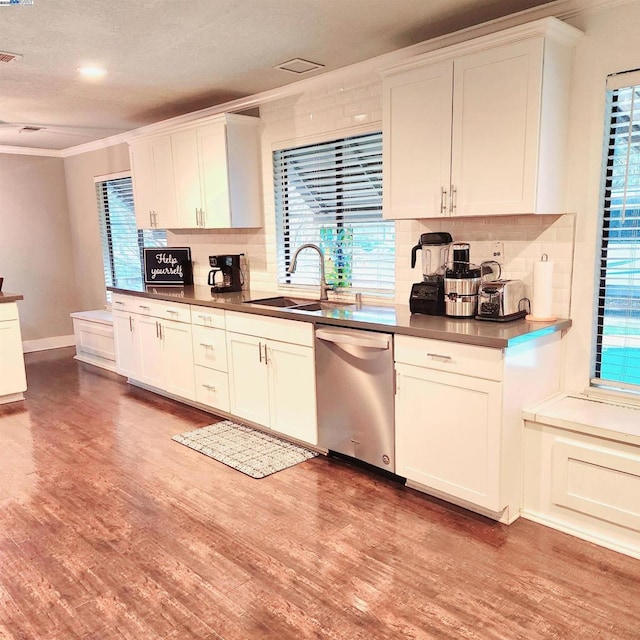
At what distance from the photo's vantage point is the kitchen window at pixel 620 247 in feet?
8.73

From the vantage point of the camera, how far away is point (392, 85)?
3.14 metres

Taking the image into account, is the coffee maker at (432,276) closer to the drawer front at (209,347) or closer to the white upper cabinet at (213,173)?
the drawer front at (209,347)

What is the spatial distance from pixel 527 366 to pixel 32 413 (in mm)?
3910

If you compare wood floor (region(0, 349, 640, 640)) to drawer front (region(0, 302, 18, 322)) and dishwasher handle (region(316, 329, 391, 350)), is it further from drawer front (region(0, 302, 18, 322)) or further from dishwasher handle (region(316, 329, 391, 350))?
drawer front (region(0, 302, 18, 322))

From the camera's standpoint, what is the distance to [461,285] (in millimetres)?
2938


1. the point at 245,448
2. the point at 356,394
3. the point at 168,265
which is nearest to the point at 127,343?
the point at 168,265

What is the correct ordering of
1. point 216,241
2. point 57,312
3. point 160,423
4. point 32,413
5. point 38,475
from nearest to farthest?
point 38,475 < point 160,423 < point 32,413 < point 216,241 < point 57,312

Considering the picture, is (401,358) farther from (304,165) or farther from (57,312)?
(57,312)

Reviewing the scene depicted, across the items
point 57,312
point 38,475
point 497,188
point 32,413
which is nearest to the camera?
point 497,188

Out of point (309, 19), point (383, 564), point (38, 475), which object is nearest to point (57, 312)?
point (38, 475)

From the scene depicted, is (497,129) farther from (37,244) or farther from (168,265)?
(37,244)

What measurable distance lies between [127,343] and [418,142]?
132 inches

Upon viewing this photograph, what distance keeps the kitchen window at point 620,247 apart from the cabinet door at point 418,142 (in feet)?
2.55

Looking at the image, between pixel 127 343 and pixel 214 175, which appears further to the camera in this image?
pixel 127 343
